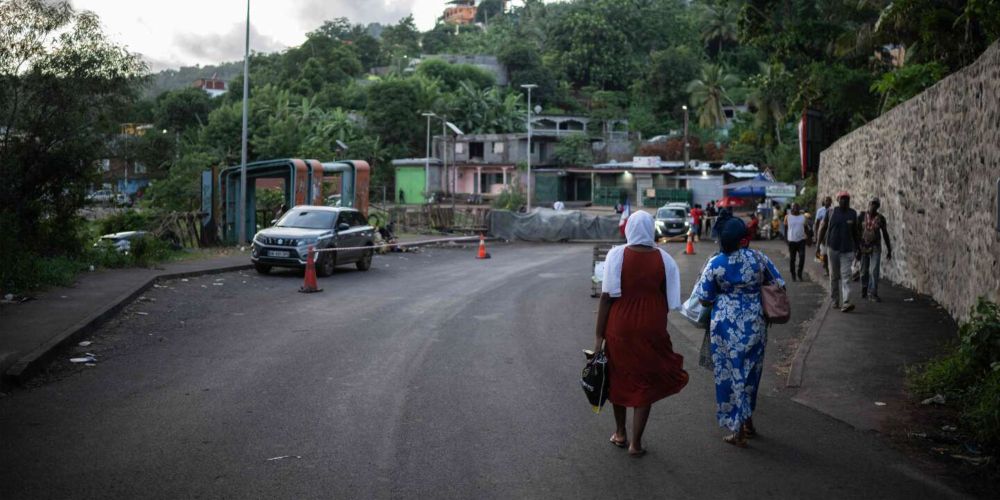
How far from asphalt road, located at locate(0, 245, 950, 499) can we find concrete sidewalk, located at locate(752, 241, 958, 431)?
1.19 feet

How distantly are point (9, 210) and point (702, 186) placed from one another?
51729 millimetres

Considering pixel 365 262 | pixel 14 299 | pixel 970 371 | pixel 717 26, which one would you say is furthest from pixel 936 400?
pixel 717 26

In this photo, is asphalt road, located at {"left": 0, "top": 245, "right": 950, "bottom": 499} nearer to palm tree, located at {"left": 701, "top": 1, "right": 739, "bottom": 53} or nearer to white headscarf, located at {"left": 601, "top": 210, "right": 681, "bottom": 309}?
white headscarf, located at {"left": 601, "top": 210, "right": 681, "bottom": 309}

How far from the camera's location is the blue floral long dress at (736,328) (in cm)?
744

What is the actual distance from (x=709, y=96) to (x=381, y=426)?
77922 millimetres

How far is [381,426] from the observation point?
7793 mm

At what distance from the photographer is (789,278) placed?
2233 centimetres

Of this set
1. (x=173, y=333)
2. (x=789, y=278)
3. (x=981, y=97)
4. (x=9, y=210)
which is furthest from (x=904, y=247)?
(x=9, y=210)

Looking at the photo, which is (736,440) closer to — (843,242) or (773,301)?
(773,301)

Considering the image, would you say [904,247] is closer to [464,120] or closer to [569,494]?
[569,494]

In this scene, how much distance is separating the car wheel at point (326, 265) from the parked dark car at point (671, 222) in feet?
77.9

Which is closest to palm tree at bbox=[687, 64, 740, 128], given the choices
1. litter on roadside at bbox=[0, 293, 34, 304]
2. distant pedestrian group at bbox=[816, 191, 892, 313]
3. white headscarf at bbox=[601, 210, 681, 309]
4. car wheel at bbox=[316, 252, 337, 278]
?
car wheel at bbox=[316, 252, 337, 278]

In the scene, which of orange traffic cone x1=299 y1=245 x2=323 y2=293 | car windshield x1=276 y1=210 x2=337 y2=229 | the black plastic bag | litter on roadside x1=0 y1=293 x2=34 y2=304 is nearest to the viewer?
the black plastic bag

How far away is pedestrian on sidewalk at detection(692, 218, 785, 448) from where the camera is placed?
7.44 meters
